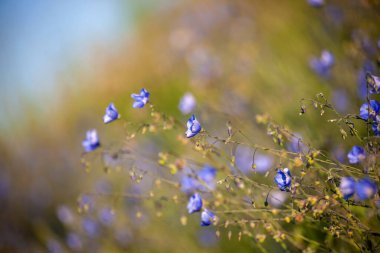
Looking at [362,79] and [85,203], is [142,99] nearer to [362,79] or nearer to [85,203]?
[85,203]

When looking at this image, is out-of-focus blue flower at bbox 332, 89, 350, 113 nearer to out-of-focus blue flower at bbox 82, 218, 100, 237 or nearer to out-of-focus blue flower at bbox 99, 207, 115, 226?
out-of-focus blue flower at bbox 99, 207, 115, 226

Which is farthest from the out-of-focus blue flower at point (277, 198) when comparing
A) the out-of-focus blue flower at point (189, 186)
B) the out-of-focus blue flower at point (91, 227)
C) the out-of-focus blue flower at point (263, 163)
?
the out-of-focus blue flower at point (91, 227)

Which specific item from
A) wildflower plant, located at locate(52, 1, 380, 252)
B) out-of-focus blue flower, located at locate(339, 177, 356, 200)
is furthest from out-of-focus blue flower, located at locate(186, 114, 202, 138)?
out-of-focus blue flower, located at locate(339, 177, 356, 200)

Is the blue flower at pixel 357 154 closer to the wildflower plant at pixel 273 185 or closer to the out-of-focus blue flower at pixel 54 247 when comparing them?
the wildflower plant at pixel 273 185

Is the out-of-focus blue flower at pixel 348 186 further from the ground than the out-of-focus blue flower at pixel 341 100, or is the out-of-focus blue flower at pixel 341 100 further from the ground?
the out-of-focus blue flower at pixel 348 186

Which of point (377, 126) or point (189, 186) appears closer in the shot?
point (377, 126)

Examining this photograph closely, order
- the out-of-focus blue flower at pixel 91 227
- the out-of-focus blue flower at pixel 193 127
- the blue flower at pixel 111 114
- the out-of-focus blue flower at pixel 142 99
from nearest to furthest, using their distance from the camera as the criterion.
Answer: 1. the out-of-focus blue flower at pixel 193 127
2. the out-of-focus blue flower at pixel 142 99
3. the blue flower at pixel 111 114
4. the out-of-focus blue flower at pixel 91 227

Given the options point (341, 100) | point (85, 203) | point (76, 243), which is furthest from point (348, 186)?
point (76, 243)

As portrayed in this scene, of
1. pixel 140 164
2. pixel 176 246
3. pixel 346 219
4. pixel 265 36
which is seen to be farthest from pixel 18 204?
pixel 346 219
